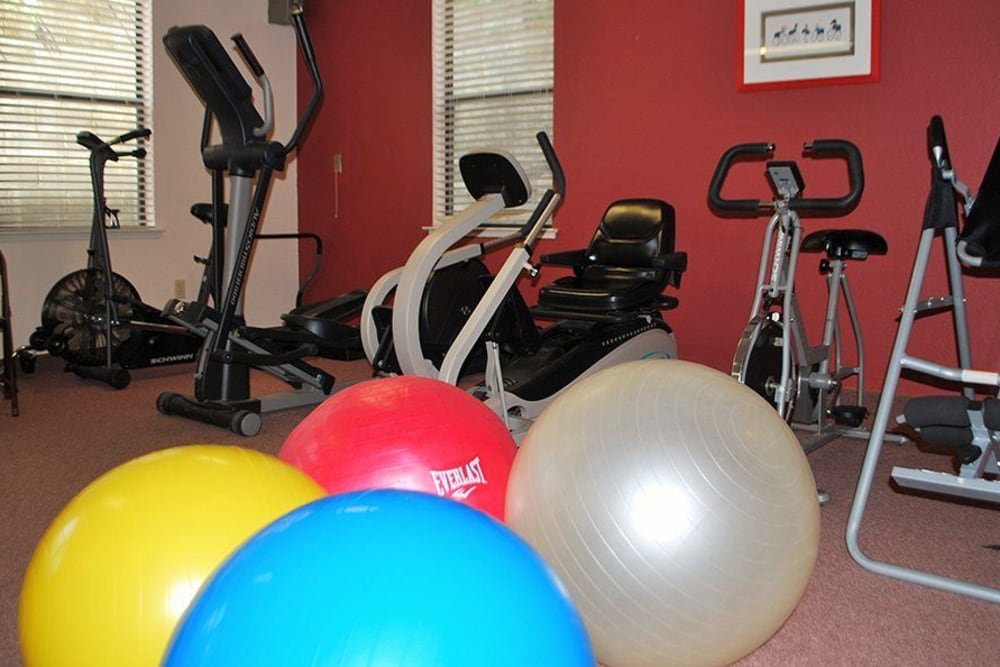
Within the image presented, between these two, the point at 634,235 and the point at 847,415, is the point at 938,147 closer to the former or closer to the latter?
the point at 847,415

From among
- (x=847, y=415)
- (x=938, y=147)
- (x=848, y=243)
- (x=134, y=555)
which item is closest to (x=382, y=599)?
(x=134, y=555)

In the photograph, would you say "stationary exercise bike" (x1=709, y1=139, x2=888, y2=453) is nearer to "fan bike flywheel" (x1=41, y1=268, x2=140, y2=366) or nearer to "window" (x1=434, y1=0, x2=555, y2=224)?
"window" (x1=434, y1=0, x2=555, y2=224)

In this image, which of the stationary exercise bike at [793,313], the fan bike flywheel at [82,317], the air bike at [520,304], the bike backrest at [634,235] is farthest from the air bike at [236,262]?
the stationary exercise bike at [793,313]

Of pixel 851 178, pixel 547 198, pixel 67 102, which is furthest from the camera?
pixel 67 102

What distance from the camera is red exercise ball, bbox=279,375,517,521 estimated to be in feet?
5.13

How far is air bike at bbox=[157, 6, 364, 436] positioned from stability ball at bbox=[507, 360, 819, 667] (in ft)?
7.05

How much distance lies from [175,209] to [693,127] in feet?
10.1

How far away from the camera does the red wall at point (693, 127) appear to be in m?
3.49

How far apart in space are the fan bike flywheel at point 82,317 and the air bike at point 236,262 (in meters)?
0.89

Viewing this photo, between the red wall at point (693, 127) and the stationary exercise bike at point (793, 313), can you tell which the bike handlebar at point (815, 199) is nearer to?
the stationary exercise bike at point (793, 313)

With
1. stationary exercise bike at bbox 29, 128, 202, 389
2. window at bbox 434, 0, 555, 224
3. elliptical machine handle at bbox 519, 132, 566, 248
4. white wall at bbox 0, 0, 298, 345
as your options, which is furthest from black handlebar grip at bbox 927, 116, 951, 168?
white wall at bbox 0, 0, 298, 345

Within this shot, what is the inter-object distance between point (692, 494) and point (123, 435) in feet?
8.73

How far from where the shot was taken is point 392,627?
31.8 inches

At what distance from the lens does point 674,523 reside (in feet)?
4.33
